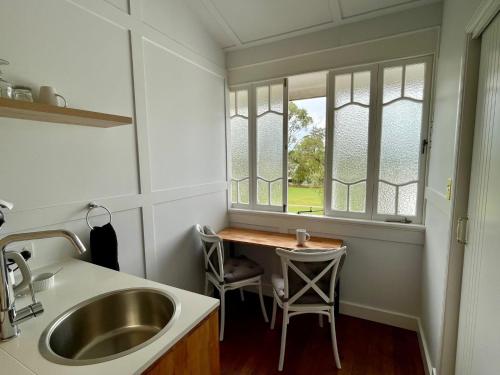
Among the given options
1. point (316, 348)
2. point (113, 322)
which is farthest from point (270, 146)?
point (113, 322)

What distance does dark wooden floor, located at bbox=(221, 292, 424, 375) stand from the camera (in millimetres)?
1741

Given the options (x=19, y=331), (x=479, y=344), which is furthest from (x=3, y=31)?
(x=479, y=344)

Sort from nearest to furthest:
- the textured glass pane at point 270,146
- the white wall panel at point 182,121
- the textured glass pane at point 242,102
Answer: the white wall panel at point 182,121 < the textured glass pane at point 270,146 < the textured glass pane at point 242,102

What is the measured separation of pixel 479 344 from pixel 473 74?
117 cm

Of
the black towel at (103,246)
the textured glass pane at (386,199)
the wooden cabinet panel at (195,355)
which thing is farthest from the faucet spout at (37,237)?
the textured glass pane at (386,199)

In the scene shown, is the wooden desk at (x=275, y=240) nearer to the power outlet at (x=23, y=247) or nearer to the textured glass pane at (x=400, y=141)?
the textured glass pane at (x=400, y=141)

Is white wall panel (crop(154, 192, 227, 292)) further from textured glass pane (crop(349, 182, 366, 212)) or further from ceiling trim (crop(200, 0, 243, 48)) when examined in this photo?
ceiling trim (crop(200, 0, 243, 48))

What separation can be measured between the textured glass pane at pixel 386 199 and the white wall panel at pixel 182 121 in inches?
59.3

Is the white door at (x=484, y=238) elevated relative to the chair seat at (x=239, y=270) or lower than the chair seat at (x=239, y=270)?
elevated

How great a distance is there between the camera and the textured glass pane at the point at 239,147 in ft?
8.93

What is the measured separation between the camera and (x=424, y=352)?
176 cm

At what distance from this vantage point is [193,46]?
7.21 ft

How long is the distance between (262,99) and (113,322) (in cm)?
223

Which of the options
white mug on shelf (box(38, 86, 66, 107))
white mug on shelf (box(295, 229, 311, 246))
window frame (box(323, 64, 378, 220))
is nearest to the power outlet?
white mug on shelf (box(38, 86, 66, 107))
